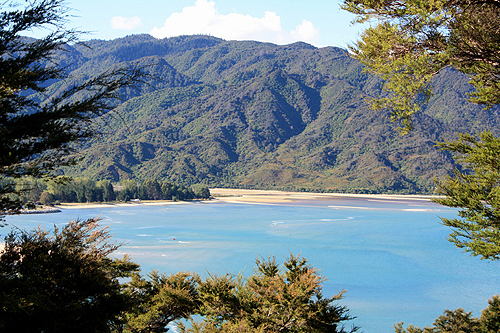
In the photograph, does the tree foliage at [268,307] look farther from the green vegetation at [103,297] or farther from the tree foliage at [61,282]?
the tree foliage at [61,282]

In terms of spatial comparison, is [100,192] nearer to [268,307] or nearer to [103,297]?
[103,297]

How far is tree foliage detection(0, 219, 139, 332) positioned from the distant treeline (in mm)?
73164

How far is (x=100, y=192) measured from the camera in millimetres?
92688

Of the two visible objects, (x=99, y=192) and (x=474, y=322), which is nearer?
(x=474, y=322)

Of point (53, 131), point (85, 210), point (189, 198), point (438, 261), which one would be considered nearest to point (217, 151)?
point (189, 198)

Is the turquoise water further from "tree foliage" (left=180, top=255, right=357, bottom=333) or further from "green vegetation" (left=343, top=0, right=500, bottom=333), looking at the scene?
"green vegetation" (left=343, top=0, right=500, bottom=333)

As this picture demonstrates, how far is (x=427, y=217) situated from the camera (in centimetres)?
7712

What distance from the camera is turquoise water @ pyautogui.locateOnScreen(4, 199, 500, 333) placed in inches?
1139

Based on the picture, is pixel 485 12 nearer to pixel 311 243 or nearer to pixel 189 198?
pixel 311 243

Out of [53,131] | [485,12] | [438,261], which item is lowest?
[438,261]

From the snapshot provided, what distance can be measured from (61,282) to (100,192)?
9069cm

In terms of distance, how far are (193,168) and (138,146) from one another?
92.8 feet

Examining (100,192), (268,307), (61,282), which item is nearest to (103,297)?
(61,282)

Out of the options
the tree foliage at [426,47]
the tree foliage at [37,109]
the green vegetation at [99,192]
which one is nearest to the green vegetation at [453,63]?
the tree foliage at [426,47]
